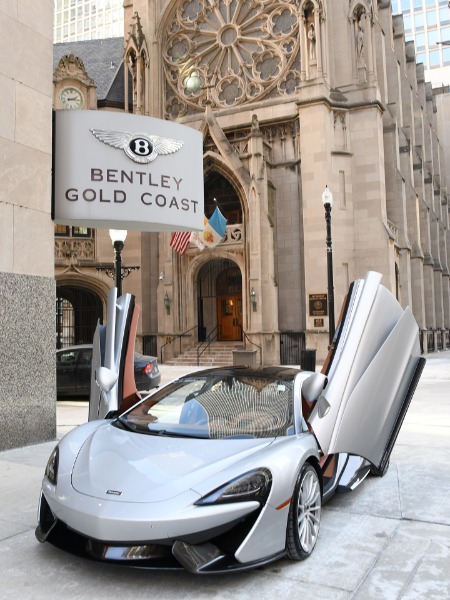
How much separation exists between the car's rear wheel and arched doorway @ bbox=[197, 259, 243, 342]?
949 inches

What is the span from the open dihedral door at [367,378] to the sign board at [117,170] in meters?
4.41

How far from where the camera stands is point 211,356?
25078 millimetres

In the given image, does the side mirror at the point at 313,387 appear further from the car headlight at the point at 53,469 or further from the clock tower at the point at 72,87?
the clock tower at the point at 72,87

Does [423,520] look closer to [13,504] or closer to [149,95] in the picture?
[13,504]

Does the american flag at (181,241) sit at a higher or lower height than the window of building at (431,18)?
lower

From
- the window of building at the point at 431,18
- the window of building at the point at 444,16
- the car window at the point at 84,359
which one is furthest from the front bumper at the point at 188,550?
the window of building at the point at 431,18

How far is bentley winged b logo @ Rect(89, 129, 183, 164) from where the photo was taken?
27.6 ft

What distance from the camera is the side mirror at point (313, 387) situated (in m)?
4.34

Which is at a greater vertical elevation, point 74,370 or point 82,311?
point 82,311

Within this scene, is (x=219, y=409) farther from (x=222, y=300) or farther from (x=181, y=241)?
(x=222, y=300)

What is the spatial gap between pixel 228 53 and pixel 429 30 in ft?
191

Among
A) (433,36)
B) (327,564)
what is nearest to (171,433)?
(327,564)

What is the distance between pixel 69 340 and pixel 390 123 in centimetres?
2114

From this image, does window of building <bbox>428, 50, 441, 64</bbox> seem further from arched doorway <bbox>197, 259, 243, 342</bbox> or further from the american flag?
the american flag
